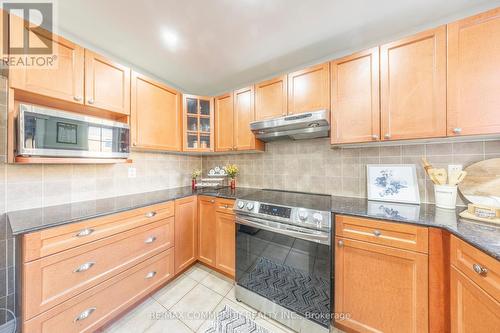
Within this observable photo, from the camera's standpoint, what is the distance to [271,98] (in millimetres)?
1882

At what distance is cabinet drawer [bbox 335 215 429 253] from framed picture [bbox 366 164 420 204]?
59 centimetres

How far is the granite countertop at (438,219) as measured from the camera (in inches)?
30.7

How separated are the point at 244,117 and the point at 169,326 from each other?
2063 millimetres

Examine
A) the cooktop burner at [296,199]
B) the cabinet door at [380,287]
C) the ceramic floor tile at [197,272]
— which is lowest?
the ceramic floor tile at [197,272]

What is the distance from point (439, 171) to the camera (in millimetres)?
1309

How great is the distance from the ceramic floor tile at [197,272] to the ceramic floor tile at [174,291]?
0.05 metres

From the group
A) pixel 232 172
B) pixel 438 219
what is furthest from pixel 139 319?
pixel 438 219

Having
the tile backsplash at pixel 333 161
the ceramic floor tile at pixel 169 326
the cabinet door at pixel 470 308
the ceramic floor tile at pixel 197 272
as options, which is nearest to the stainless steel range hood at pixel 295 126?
the tile backsplash at pixel 333 161

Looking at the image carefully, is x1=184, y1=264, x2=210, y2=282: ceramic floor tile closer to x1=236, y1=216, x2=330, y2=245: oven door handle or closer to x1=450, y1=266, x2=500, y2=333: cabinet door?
x1=236, y1=216, x2=330, y2=245: oven door handle

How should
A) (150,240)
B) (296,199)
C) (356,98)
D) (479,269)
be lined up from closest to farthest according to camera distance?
(479,269), (356,98), (150,240), (296,199)

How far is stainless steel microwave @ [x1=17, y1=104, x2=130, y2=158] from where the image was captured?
1104 mm

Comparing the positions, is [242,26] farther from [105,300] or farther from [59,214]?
[105,300]

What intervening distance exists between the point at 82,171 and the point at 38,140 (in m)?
0.52

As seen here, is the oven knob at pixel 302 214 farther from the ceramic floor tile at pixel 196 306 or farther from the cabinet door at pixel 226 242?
the ceramic floor tile at pixel 196 306
